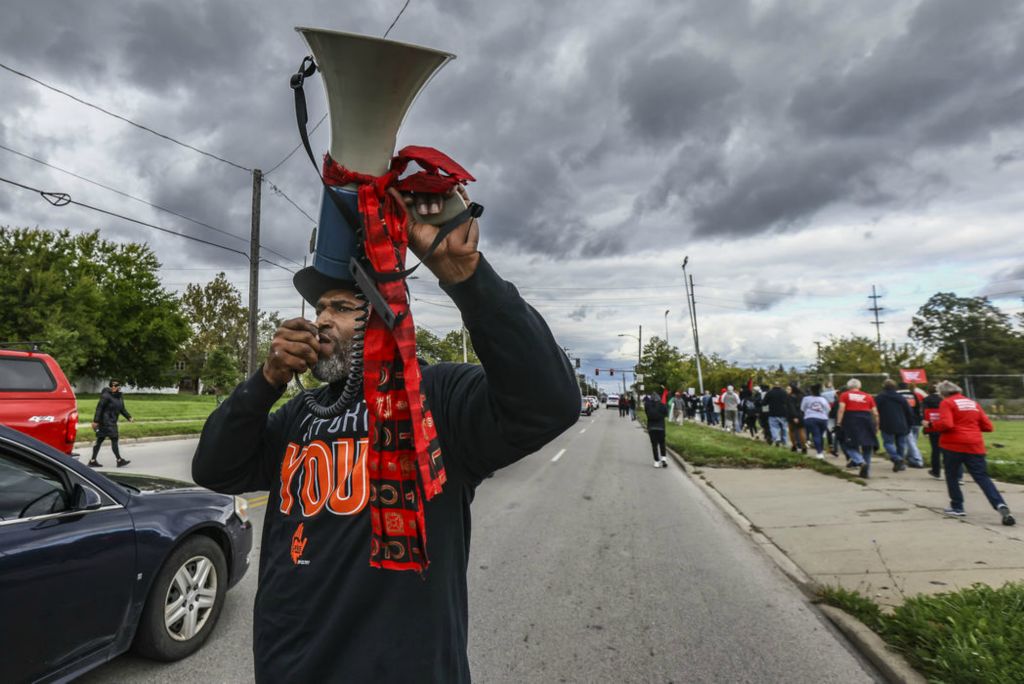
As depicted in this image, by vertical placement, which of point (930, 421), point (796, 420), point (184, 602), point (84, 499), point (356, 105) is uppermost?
point (356, 105)

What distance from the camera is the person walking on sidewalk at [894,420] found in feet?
32.5

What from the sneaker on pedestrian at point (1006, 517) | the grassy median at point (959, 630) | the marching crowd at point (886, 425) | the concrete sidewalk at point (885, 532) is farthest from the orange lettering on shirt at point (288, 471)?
the sneaker on pedestrian at point (1006, 517)

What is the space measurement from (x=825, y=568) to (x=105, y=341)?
52697 millimetres

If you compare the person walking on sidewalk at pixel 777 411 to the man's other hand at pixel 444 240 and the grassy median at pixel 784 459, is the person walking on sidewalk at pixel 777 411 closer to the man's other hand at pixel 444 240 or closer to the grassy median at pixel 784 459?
the grassy median at pixel 784 459

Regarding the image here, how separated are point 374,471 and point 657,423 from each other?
1138 centimetres

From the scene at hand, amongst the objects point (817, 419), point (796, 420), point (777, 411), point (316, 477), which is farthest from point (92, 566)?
point (777, 411)

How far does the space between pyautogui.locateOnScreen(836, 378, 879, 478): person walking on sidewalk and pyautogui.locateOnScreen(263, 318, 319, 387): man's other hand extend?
1089 centimetres

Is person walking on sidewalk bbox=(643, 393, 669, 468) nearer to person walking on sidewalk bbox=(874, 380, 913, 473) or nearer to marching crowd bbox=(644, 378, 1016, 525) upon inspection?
Result: marching crowd bbox=(644, 378, 1016, 525)

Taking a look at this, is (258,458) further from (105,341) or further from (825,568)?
(105,341)

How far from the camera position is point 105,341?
1703 inches

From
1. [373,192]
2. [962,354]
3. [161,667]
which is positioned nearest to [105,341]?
[161,667]

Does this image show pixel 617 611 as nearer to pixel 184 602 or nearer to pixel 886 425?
pixel 184 602

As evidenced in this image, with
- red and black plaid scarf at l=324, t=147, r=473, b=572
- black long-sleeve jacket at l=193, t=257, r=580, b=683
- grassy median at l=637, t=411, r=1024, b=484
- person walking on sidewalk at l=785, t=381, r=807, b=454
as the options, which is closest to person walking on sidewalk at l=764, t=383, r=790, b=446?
person walking on sidewalk at l=785, t=381, r=807, b=454

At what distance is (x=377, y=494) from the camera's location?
1.24 meters
